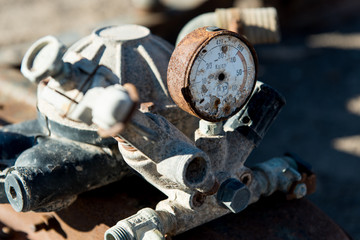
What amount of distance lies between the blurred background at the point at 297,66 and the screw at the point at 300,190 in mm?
1365

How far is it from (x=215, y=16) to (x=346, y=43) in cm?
430

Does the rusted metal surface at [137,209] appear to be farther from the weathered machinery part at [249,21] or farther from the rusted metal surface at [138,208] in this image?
the weathered machinery part at [249,21]

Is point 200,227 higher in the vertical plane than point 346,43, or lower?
higher

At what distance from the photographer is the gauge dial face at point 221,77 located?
1370 mm

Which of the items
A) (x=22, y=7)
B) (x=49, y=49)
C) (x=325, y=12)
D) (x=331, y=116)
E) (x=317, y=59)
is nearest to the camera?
(x=49, y=49)

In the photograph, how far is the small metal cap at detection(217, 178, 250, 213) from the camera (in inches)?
60.1

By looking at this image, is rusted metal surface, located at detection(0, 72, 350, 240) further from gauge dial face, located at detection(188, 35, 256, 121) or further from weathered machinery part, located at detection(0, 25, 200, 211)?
gauge dial face, located at detection(188, 35, 256, 121)

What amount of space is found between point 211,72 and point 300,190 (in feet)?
2.42

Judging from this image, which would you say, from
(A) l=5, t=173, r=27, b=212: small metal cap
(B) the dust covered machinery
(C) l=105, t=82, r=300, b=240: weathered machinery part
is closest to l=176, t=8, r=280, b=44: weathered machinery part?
(B) the dust covered machinery

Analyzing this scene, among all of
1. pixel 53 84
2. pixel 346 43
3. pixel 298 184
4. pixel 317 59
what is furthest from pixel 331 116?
pixel 53 84

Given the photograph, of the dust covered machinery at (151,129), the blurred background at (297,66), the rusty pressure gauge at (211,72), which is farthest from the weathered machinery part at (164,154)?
the blurred background at (297,66)

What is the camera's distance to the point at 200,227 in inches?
67.7

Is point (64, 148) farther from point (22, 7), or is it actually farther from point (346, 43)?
point (22, 7)

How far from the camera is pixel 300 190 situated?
6.18 ft
